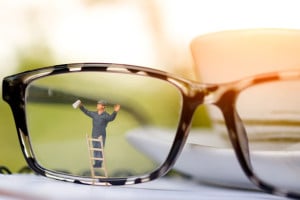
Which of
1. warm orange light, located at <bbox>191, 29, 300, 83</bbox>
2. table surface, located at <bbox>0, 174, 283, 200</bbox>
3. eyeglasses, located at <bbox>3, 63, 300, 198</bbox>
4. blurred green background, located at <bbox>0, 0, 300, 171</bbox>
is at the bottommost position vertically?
table surface, located at <bbox>0, 174, 283, 200</bbox>

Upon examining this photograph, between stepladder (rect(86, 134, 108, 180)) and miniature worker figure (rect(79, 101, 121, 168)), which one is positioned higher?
miniature worker figure (rect(79, 101, 121, 168))

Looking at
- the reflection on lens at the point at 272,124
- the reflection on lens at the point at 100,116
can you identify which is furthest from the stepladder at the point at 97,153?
the reflection on lens at the point at 272,124

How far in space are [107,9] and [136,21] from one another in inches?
1.0

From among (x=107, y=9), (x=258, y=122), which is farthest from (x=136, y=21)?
(x=258, y=122)

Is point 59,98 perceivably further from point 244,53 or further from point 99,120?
point 244,53

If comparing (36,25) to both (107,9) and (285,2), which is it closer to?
(107,9)

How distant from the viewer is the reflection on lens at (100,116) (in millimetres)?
431

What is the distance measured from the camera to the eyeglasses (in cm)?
40

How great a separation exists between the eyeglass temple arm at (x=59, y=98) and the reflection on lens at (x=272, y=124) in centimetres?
8

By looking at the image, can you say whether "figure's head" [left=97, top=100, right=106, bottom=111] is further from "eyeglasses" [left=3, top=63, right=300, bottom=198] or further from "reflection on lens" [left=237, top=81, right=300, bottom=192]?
"reflection on lens" [left=237, top=81, right=300, bottom=192]

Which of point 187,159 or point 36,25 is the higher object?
point 36,25

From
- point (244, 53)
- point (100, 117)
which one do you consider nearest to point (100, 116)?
point (100, 117)

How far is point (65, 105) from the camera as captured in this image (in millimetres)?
440

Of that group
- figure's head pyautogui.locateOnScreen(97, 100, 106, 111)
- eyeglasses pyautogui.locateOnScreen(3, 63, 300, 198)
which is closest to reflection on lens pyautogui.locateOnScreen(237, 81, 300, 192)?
eyeglasses pyautogui.locateOnScreen(3, 63, 300, 198)
